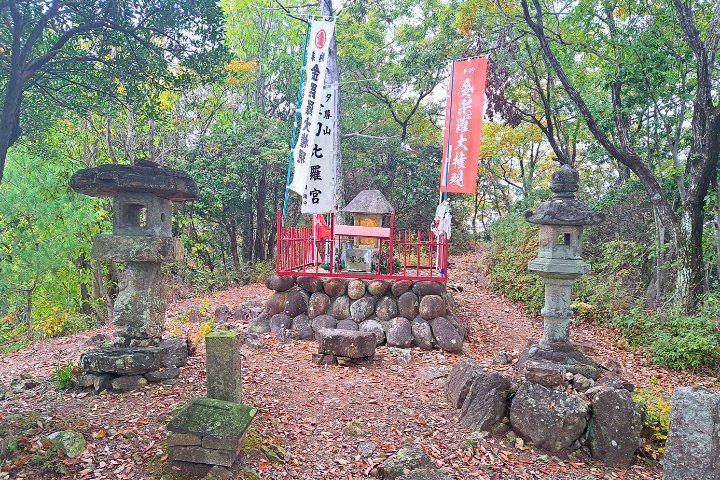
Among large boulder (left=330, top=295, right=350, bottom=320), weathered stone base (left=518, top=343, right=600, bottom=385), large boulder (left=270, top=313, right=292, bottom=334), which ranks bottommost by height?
large boulder (left=270, top=313, right=292, bottom=334)

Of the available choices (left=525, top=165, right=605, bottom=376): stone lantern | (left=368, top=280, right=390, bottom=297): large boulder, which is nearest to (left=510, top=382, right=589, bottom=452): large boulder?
(left=525, top=165, right=605, bottom=376): stone lantern

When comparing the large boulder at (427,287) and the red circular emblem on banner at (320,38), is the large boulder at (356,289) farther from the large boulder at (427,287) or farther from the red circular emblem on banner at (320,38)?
the red circular emblem on banner at (320,38)

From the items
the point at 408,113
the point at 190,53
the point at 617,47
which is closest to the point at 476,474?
the point at 190,53

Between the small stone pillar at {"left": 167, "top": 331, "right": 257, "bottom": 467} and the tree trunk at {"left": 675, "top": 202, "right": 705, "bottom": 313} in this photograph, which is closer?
the small stone pillar at {"left": 167, "top": 331, "right": 257, "bottom": 467}

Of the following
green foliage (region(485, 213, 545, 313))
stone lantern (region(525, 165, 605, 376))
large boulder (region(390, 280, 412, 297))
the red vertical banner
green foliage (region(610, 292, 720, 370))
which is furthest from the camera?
green foliage (region(485, 213, 545, 313))

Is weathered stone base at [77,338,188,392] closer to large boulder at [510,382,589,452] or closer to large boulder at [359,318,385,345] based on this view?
large boulder at [359,318,385,345]

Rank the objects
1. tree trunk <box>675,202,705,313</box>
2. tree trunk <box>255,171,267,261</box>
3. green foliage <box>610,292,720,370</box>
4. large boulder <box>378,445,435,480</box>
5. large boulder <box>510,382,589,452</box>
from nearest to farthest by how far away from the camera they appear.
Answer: large boulder <box>378,445,435,480</box>, large boulder <box>510,382,589,452</box>, green foliage <box>610,292,720,370</box>, tree trunk <box>675,202,705,313</box>, tree trunk <box>255,171,267,261</box>

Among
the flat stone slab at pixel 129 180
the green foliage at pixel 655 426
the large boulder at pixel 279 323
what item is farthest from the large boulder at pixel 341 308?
the green foliage at pixel 655 426

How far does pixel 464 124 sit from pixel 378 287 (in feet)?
12.7

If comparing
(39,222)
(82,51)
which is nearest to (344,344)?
(82,51)

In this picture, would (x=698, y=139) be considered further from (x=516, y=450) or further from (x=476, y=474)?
(x=476, y=474)

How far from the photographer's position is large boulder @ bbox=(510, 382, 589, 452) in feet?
14.4

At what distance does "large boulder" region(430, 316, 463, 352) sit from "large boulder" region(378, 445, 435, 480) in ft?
11.8

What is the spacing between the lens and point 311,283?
27.7ft
